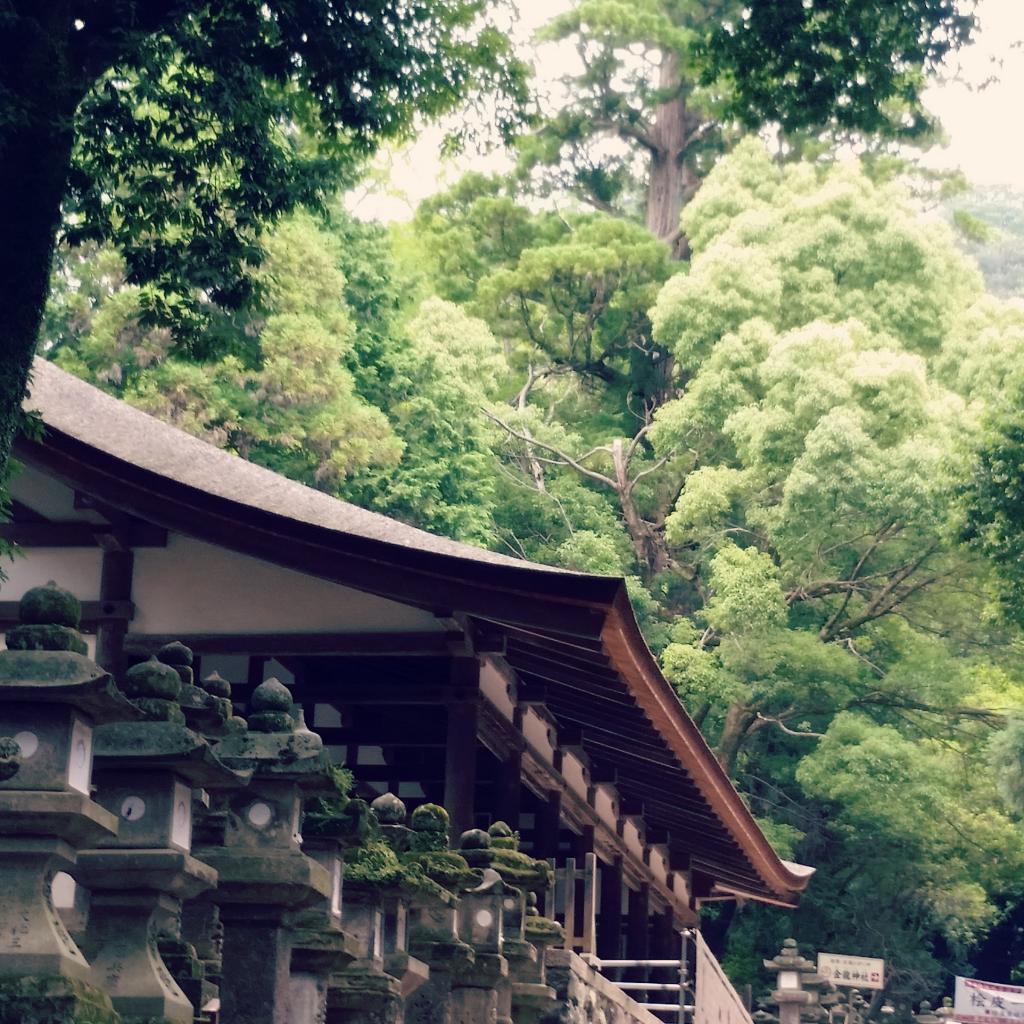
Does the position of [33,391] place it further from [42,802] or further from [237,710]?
[42,802]

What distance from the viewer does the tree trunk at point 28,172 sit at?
778 cm

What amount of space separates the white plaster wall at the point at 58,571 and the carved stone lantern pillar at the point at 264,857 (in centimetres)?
625

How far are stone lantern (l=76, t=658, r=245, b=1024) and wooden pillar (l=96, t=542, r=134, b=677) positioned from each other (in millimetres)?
6530

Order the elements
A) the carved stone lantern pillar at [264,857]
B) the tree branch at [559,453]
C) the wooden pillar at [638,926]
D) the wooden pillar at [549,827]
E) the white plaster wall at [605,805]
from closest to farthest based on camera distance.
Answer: the carved stone lantern pillar at [264,857] < the wooden pillar at [549,827] < the white plaster wall at [605,805] < the wooden pillar at [638,926] < the tree branch at [559,453]

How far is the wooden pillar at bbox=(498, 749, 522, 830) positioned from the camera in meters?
14.0

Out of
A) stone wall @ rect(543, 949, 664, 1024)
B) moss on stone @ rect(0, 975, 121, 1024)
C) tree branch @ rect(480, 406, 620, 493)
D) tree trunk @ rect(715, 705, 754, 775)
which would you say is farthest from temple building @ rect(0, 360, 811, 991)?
tree branch @ rect(480, 406, 620, 493)

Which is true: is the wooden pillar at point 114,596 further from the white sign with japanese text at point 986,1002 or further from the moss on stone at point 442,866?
the white sign with japanese text at point 986,1002

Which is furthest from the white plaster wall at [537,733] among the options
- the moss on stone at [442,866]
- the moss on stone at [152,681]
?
the moss on stone at [152,681]

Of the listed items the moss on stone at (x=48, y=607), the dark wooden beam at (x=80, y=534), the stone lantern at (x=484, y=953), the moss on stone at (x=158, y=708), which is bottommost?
the stone lantern at (x=484, y=953)

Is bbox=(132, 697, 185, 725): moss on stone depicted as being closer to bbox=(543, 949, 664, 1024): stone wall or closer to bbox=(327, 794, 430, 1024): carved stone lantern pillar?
bbox=(327, 794, 430, 1024): carved stone lantern pillar

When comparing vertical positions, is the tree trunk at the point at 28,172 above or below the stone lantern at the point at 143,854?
above

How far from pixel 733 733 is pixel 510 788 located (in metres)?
21.5

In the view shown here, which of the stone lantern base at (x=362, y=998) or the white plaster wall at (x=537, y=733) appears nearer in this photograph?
the stone lantern base at (x=362, y=998)

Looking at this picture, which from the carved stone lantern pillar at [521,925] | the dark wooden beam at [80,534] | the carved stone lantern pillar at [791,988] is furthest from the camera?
the carved stone lantern pillar at [791,988]
